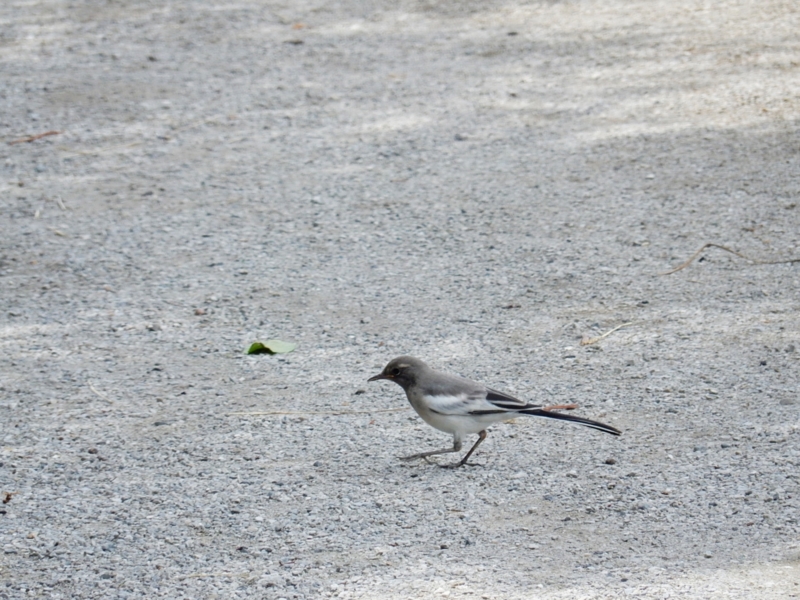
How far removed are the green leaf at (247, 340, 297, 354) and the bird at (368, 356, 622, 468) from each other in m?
1.07

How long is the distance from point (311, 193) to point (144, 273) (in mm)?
1412

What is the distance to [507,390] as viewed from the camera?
15.4ft

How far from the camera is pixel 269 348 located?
512 centimetres

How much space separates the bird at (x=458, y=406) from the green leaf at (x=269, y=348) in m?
1.07

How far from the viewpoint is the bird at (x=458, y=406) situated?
3967 millimetres

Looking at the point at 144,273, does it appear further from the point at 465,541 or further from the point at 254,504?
the point at 465,541

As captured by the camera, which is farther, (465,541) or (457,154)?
(457,154)

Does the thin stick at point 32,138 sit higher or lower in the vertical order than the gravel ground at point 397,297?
higher

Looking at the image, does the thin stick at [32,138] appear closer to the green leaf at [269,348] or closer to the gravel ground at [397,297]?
the gravel ground at [397,297]

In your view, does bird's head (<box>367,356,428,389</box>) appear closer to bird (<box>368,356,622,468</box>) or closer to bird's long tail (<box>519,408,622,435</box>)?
bird (<box>368,356,622,468</box>)

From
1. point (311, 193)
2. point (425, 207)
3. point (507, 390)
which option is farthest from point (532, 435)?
point (311, 193)

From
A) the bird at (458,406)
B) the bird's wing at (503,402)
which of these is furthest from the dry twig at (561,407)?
the bird's wing at (503,402)

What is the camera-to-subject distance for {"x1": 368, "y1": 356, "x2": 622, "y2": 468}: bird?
3967mm

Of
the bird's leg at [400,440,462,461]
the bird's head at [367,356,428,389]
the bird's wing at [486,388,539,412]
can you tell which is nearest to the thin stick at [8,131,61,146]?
the bird's head at [367,356,428,389]
